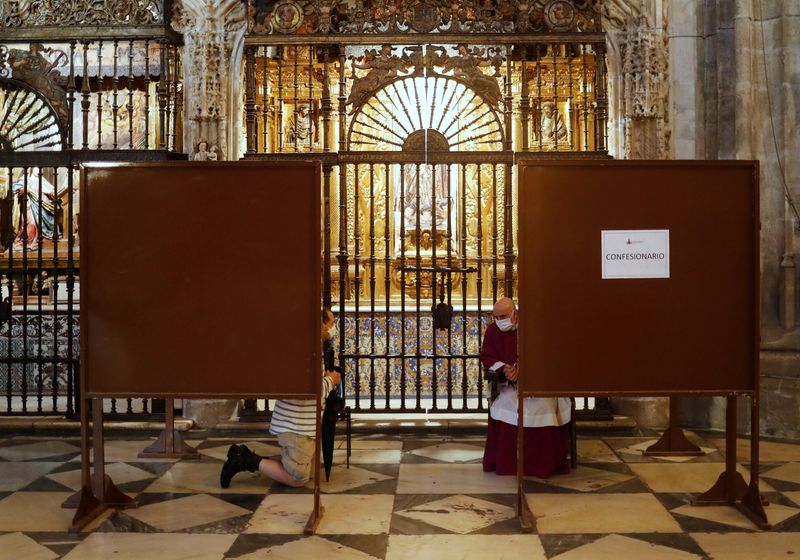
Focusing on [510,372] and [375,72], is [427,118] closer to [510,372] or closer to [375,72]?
[375,72]

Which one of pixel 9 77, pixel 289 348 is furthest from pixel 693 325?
pixel 9 77

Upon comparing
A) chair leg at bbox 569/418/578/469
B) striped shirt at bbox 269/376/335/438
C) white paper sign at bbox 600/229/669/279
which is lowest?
chair leg at bbox 569/418/578/469

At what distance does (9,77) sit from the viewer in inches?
292

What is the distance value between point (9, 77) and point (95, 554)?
188 inches

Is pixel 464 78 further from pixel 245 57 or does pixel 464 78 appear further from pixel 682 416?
pixel 682 416

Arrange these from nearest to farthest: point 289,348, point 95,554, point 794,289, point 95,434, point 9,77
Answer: point 95,554 → point 289,348 → point 95,434 → point 794,289 → point 9,77

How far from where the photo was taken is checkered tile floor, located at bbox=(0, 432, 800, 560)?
4195mm

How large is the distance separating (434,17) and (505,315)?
9.03ft

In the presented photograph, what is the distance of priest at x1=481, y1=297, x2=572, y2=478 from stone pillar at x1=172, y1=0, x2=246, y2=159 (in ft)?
9.68

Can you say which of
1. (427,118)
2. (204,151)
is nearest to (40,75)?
(204,151)

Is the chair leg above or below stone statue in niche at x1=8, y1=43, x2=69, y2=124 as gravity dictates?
below

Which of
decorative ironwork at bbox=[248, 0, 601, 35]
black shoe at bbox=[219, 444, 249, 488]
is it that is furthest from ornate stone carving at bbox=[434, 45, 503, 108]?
black shoe at bbox=[219, 444, 249, 488]

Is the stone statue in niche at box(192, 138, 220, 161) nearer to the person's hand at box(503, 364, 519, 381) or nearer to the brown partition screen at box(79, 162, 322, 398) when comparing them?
the brown partition screen at box(79, 162, 322, 398)

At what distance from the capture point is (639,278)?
15.0 ft
